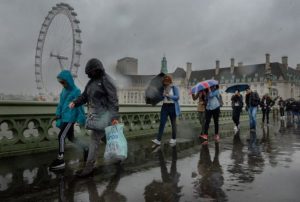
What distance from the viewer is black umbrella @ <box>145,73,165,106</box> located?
30.7 ft

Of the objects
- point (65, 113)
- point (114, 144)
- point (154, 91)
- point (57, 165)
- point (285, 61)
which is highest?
point (285, 61)

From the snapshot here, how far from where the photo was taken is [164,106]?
9.45m

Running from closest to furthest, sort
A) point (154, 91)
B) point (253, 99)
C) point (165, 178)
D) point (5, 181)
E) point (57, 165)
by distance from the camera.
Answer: point (5, 181), point (165, 178), point (57, 165), point (154, 91), point (253, 99)

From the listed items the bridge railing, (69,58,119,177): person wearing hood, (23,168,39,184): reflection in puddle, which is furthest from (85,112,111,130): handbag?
the bridge railing

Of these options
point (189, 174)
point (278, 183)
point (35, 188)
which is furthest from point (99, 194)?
point (278, 183)

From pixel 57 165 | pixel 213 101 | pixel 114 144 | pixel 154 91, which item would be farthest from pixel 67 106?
pixel 213 101

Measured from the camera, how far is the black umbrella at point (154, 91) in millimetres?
9352

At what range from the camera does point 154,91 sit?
30.9 ft

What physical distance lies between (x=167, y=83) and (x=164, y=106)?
0.67m

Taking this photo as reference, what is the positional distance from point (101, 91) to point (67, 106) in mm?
1019

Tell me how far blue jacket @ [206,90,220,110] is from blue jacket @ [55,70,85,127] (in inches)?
193

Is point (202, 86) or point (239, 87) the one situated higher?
point (239, 87)

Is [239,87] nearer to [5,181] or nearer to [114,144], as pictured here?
[114,144]

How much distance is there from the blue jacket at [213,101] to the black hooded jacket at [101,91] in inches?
202
